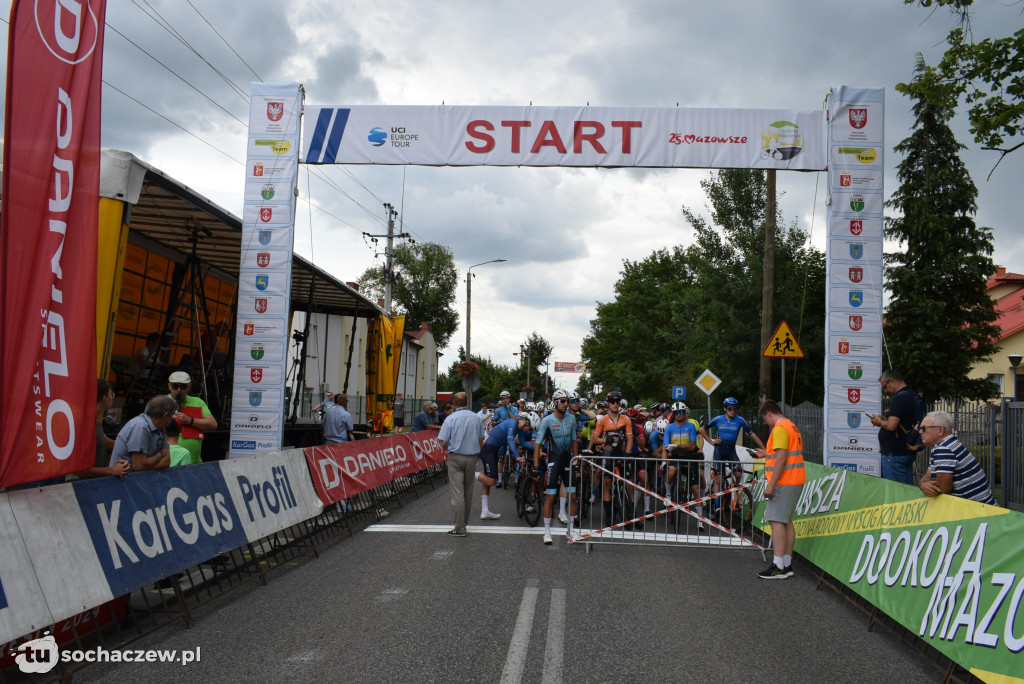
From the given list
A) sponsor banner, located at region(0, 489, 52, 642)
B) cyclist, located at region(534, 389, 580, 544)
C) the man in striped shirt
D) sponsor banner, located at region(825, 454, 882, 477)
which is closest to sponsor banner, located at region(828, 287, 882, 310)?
sponsor banner, located at region(825, 454, 882, 477)

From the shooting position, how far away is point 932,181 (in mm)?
34625

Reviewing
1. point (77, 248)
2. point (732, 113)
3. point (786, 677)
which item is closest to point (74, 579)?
point (77, 248)

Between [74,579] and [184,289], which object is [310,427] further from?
[74,579]

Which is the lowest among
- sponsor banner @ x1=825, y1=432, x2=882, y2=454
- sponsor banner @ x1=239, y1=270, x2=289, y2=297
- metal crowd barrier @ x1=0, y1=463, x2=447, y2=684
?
metal crowd barrier @ x1=0, y1=463, x2=447, y2=684

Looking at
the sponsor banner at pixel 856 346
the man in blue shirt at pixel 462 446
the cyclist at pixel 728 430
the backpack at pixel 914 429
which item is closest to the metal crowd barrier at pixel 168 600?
the man in blue shirt at pixel 462 446

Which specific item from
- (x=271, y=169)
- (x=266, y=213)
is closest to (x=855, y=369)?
(x=266, y=213)

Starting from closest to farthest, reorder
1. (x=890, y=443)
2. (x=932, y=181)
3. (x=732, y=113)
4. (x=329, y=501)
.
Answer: (x=890, y=443)
(x=329, y=501)
(x=732, y=113)
(x=932, y=181)

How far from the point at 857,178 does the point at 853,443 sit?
157 inches

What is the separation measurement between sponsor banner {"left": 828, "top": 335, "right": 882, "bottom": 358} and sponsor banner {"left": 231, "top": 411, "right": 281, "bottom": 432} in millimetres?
8428

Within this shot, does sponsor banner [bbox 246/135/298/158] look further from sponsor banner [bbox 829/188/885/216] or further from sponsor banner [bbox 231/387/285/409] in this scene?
sponsor banner [bbox 829/188/885/216]

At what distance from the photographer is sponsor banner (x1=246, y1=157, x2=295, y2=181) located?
12.2 metres

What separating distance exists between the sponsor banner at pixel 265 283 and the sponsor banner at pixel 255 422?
1816 millimetres

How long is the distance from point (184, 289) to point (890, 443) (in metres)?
11.2

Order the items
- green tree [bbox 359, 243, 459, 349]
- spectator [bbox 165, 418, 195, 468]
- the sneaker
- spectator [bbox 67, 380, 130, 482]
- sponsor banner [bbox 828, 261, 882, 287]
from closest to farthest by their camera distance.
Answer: spectator [bbox 67, 380, 130, 482] < spectator [bbox 165, 418, 195, 468] < the sneaker < sponsor banner [bbox 828, 261, 882, 287] < green tree [bbox 359, 243, 459, 349]
